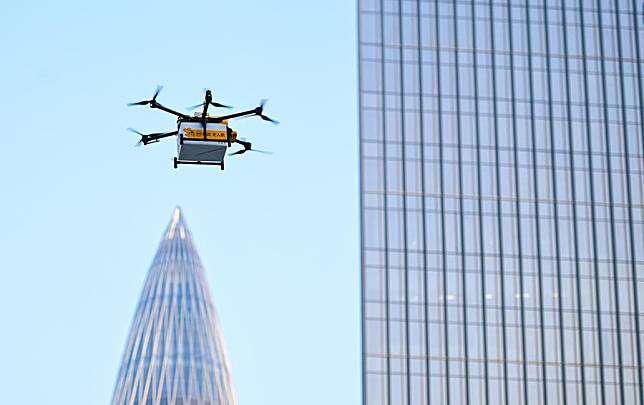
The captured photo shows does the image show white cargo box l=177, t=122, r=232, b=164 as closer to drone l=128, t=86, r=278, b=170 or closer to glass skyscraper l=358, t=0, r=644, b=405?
drone l=128, t=86, r=278, b=170

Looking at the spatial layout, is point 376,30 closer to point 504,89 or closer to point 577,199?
point 504,89

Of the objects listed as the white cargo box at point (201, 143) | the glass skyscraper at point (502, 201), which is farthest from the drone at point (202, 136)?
the glass skyscraper at point (502, 201)

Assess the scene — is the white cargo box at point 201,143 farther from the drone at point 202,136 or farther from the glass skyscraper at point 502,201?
the glass skyscraper at point 502,201

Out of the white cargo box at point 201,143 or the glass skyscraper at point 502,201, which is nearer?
the white cargo box at point 201,143

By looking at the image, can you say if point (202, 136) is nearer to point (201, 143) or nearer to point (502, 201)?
point (201, 143)

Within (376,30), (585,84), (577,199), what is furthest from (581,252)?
(376,30)

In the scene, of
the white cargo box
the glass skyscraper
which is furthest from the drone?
the glass skyscraper

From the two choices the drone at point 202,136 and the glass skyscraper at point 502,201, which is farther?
the glass skyscraper at point 502,201

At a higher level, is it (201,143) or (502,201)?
(502,201)

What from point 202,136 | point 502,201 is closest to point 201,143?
point 202,136
